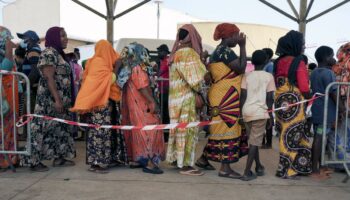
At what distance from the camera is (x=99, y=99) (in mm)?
4535

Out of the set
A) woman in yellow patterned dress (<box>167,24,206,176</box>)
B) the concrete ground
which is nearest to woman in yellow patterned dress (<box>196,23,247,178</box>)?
woman in yellow patterned dress (<box>167,24,206,176</box>)

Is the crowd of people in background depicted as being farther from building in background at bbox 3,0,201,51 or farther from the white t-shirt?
building in background at bbox 3,0,201,51

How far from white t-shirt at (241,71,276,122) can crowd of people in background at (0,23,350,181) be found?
0.01 metres

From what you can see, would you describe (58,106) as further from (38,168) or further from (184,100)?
(184,100)

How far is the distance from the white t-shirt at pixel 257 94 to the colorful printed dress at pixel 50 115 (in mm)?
2205

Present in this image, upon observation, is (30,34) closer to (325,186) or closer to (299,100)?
(299,100)

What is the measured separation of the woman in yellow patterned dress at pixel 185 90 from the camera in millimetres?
4520

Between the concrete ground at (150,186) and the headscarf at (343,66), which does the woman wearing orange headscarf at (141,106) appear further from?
the headscarf at (343,66)

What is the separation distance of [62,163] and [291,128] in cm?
290

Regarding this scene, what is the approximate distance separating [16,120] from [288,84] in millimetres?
3398

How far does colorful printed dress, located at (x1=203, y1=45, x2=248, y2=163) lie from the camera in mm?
4516

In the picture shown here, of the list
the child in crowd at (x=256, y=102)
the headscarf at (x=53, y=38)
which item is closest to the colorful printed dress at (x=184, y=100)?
the child in crowd at (x=256, y=102)

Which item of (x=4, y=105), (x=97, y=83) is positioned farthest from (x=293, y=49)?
(x=4, y=105)

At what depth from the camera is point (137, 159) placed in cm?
475
